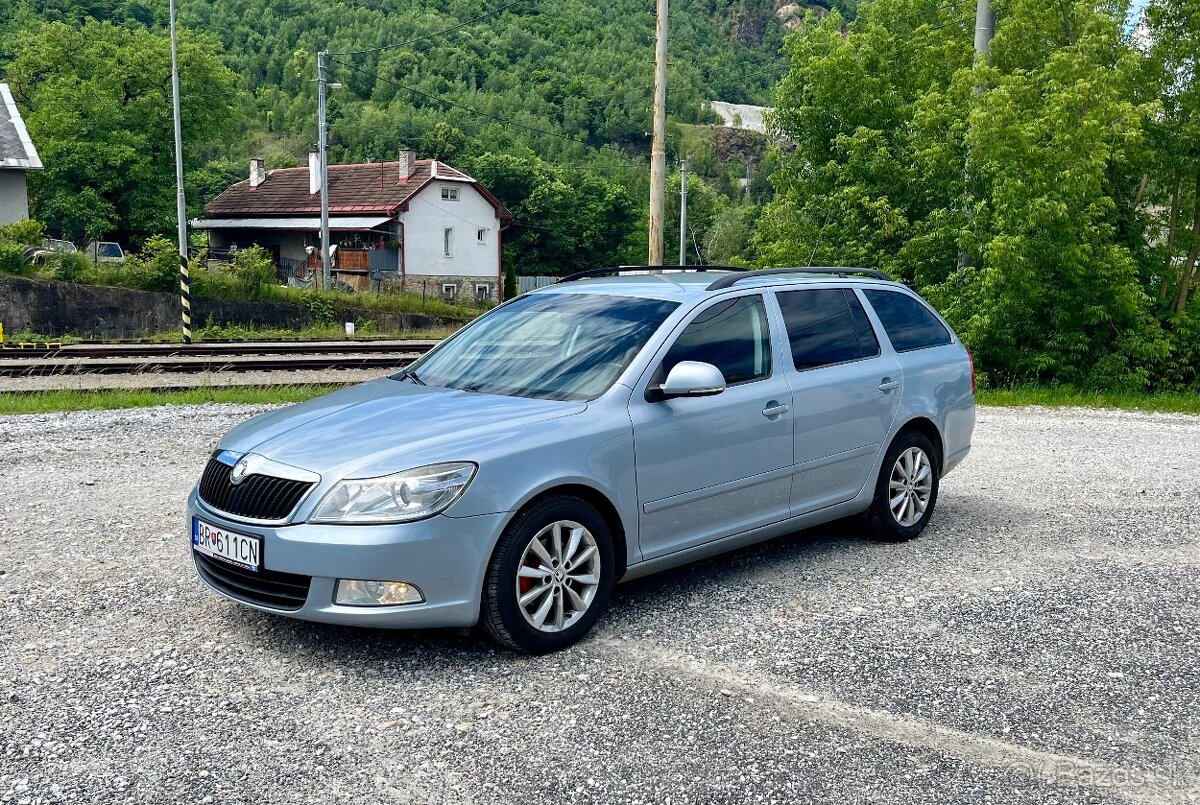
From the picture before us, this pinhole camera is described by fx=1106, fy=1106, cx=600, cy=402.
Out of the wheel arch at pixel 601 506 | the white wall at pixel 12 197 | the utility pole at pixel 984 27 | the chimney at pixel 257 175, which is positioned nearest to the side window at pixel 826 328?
the wheel arch at pixel 601 506

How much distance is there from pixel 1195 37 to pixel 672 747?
15864mm

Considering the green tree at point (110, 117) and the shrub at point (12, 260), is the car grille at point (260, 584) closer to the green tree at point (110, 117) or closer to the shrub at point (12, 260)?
the shrub at point (12, 260)

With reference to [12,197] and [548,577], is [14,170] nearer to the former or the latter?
[12,197]

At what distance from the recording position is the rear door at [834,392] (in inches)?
241

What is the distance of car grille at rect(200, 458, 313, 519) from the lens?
181 inches

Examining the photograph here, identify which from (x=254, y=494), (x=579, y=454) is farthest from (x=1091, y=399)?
(x=254, y=494)

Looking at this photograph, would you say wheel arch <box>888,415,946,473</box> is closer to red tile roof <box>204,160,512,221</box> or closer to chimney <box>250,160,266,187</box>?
red tile roof <box>204,160,512,221</box>

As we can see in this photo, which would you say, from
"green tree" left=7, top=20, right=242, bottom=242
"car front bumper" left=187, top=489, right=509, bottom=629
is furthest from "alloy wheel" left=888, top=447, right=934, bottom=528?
"green tree" left=7, top=20, right=242, bottom=242

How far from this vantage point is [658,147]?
62.6 feet

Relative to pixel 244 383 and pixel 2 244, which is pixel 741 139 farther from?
pixel 244 383

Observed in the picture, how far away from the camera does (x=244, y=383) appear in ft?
50.4

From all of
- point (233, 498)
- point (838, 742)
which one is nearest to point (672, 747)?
point (838, 742)

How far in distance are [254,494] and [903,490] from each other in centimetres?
404

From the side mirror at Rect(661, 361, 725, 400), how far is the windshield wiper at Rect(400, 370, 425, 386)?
142 centimetres
